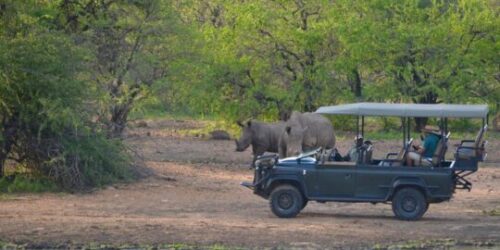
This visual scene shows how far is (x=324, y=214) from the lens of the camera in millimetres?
21844

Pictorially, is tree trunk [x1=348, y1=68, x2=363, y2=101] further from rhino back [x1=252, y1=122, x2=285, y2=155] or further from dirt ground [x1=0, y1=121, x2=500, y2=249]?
dirt ground [x1=0, y1=121, x2=500, y2=249]

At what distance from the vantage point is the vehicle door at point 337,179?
20406mm

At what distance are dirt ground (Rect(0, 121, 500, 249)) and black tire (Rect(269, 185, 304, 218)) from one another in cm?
23

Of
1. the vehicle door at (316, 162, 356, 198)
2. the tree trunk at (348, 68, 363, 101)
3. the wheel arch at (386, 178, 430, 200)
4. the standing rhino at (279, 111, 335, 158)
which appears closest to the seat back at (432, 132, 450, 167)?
the wheel arch at (386, 178, 430, 200)

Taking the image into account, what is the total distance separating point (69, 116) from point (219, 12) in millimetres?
27357

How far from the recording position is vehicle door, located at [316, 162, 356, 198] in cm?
2041

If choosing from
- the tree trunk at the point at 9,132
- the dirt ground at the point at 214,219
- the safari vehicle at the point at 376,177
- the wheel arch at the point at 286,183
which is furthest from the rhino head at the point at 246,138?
the wheel arch at the point at 286,183

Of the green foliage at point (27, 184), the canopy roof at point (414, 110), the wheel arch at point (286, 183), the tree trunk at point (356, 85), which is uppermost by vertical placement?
the tree trunk at point (356, 85)

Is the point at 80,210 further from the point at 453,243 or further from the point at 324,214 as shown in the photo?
the point at 453,243

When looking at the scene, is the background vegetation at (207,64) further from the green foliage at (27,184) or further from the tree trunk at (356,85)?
the green foliage at (27,184)

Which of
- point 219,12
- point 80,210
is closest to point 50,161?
point 80,210

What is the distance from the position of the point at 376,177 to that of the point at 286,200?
5.60 ft

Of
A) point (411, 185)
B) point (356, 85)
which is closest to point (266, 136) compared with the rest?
point (356, 85)

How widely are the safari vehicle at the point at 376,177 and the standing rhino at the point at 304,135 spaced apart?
7.84 metres
